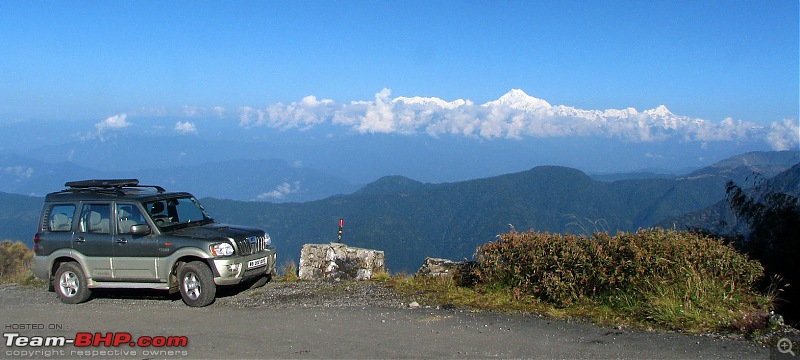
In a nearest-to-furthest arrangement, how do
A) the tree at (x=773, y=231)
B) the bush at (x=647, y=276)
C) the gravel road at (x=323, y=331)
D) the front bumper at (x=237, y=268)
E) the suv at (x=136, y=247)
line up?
the gravel road at (x=323, y=331)
the bush at (x=647, y=276)
the front bumper at (x=237, y=268)
the suv at (x=136, y=247)
the tree at (x=773, y=231)

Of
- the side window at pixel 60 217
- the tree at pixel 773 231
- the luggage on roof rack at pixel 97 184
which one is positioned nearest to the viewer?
the tree at pixel 773 231

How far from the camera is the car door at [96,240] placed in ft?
34.5

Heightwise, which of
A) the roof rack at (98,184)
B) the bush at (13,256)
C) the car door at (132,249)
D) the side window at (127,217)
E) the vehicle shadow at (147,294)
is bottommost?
the bush at (13,256)

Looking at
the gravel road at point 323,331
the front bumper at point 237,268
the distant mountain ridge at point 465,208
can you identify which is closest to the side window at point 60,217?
the gravel road at point 323,331

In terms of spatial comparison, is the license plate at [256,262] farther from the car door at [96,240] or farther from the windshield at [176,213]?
the car door at [96,240]

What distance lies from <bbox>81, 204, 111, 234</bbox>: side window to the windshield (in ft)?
2.60

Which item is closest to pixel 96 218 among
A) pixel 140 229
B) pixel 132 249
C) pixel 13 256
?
pixel 132 249

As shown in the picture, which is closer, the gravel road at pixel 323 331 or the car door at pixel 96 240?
the gravel road at pixel 323 331

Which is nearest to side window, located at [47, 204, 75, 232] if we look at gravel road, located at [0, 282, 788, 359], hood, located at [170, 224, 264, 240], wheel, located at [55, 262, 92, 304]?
wheel, located at [55, 262, 92, 304]

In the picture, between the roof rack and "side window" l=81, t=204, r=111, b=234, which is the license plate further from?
"side window" l=81, t=204, r=111, b=234

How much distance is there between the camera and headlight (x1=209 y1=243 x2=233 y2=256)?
9.95 metres

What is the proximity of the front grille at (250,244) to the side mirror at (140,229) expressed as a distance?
156 cm

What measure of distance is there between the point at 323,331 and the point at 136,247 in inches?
171

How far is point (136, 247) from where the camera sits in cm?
1034
